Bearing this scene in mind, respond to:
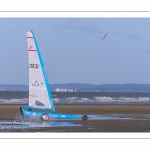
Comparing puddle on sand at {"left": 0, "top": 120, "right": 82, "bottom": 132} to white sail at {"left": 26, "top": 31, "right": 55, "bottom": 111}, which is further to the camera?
white sail at {"left": 26, "top": 31, "right": 55, "bottom": 111}

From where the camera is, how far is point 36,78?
3784cm

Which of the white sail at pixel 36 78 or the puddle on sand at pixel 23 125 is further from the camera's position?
the white sail at pixel 36 78

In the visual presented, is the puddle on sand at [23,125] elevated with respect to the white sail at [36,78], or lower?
lower

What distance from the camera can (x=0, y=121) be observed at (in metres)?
37.6

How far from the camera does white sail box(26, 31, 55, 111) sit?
3781 cm

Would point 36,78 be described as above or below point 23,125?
above

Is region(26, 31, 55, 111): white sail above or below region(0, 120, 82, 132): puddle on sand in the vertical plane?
above

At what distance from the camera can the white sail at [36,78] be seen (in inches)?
1489

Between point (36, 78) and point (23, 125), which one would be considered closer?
point (23, 125)
